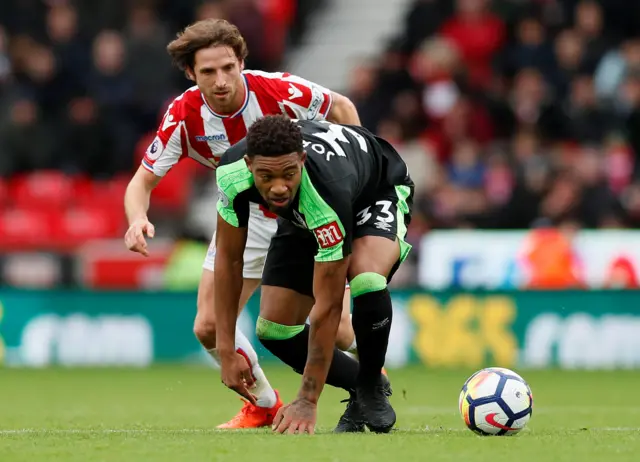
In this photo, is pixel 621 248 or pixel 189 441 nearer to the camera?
pixel 189 441

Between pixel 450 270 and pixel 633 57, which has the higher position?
pixel 633 57

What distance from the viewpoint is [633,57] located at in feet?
53.9

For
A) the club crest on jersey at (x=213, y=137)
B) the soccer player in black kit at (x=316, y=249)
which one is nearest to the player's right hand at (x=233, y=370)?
the soccer player in black kit at (x=316, y=249)

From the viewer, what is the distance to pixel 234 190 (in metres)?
6.66

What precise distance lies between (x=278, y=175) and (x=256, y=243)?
196cm

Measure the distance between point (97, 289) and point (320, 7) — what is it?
7804 millimetres

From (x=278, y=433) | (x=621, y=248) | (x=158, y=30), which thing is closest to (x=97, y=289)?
(x=158, y=30)

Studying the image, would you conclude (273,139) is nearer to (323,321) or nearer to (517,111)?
(323,321)

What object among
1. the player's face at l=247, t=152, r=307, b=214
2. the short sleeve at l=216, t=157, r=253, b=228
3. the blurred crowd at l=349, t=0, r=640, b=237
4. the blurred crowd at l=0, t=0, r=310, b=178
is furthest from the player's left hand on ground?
the blurred crowd at l=0, t=0, r=310, b=178

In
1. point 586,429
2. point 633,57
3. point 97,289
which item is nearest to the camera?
point 586,429

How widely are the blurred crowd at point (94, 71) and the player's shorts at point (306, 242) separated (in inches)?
391

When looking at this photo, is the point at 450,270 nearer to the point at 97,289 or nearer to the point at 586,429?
the point at 97,289

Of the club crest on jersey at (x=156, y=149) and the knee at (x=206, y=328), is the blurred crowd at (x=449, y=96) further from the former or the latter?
the club crest on jersey at (x=156, y=149)

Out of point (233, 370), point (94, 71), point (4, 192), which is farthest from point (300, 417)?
point (94, 71)
